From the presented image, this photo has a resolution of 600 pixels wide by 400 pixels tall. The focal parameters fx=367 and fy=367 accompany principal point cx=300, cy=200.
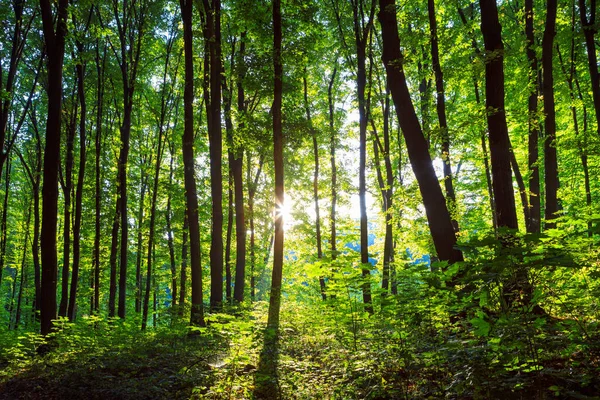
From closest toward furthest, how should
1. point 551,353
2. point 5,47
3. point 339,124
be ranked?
point 551,353 < point 5,47 < point 339,124

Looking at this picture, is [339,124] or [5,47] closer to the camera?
[5,47]

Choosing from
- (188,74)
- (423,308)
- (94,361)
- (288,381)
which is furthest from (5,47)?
(423,308)

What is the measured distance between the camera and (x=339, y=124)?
68.6ft

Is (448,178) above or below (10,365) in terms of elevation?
above

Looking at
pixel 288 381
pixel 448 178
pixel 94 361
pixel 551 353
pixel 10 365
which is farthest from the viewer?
pixel 448 178

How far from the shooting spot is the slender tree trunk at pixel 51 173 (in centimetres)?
902

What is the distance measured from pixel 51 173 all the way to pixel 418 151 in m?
8.75

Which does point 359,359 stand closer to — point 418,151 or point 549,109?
point 418,151

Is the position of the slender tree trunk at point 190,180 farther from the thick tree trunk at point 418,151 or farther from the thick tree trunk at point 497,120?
the thick tree trunk at point 497,120

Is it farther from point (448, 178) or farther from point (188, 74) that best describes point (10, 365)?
point (448, 178)

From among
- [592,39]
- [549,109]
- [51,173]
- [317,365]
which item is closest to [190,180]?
[51,173]

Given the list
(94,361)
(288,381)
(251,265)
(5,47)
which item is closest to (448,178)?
(288,381)

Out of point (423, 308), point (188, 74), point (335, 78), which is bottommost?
point (423, 308)

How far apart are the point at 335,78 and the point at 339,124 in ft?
9.30
